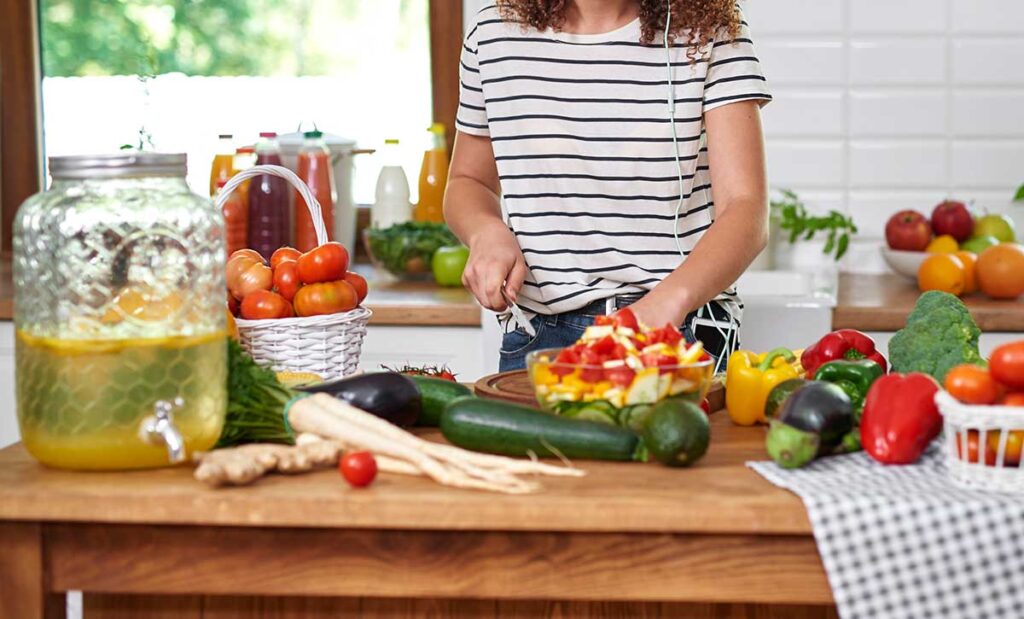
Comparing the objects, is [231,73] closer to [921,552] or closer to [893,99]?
[893,99]

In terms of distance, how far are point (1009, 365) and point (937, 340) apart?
0.95 feet

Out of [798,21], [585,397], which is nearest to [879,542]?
[585,397]

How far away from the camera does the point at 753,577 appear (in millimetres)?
1241

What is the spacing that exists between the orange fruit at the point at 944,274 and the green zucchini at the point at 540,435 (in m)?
1.76

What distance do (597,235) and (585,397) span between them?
0.63 m

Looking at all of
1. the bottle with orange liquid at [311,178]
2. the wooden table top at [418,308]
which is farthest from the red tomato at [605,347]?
the bottle with orange liquid at [311,178]

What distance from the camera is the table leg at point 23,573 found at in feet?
4.22

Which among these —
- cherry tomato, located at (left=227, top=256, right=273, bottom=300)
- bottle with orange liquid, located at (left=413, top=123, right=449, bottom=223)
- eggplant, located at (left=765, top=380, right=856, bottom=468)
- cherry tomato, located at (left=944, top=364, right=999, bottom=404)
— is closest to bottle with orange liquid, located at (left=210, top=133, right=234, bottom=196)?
bottle with orange liquid, located at (left=413, top=123, right=449, bottom=223)

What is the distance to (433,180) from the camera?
3.48 meters

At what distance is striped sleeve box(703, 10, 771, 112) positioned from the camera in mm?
1887

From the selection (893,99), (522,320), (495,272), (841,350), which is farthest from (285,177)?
(893,99)

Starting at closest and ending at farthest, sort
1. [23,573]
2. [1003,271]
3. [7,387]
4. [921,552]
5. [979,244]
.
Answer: [921,552], [23,573], [1003,271], [7,387], [979,244]

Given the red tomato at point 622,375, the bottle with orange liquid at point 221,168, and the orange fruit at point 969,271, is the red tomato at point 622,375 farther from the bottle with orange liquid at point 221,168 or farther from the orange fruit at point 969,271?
the bottle with orange liquid at point 221,168

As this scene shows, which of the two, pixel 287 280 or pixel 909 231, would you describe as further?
pixel 909 231
